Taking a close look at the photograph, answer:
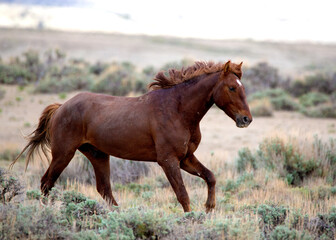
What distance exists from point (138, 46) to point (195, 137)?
55.5 m

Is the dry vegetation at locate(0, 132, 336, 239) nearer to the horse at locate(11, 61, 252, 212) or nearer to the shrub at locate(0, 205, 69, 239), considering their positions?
the shrub at locate(0, 205, 69, 239)

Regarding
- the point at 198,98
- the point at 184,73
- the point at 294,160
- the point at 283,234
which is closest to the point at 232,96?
the point at 198,98

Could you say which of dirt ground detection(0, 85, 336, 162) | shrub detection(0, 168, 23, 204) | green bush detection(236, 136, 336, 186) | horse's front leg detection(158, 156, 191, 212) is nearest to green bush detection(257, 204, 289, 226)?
horse's front leg detection(158, 156, 191, 212)

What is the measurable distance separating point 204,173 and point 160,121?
0.98m

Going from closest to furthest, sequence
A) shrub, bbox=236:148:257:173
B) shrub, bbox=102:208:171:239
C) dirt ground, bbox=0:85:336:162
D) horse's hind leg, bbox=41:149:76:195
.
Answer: shrub, bbox=102:208:171:239
horse's hind leg, bbox=41:149:76:195
shrub, bbox=236:148:257:173
dirt ground, bbox=0:85:336:162

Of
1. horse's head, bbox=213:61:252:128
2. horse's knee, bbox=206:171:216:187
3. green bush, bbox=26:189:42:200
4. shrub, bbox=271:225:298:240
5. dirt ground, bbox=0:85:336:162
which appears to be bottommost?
dirt ground, bbox=0:85:336:162

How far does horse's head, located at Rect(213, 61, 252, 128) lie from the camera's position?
5.61m

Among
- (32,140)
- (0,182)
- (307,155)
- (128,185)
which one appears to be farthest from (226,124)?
(0,182)

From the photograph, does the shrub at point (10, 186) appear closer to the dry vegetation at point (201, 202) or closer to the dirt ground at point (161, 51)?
the dry vegetation at point (201, 202)

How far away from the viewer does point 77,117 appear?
630 cm

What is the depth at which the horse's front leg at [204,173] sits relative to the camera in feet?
19.3

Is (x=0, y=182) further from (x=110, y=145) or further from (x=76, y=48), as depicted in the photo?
(x=76, y=48)

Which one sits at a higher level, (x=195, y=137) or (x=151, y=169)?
(x=195, y=137)

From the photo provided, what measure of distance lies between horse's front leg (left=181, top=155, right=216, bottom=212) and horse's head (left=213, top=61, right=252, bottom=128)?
834mm
